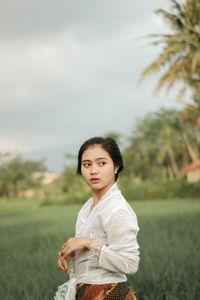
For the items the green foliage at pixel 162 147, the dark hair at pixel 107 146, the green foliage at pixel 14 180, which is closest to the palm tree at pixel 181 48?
the dark hair at pixel 107 146

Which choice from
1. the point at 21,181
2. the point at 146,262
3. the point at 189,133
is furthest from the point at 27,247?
A: the point at 21,181

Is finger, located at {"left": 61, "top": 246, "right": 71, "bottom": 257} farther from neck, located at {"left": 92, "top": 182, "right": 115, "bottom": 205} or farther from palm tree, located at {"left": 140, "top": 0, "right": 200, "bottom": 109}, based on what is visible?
palm tree, located at {"left": 140, "top": 0, "right": 200, "bottom": 109}

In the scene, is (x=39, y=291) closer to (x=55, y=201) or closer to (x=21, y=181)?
(x=55, y=201)

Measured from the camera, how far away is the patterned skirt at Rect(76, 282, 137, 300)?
4.72 ft

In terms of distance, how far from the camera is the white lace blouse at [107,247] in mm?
1384

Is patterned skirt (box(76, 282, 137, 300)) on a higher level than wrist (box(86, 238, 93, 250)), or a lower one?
lower

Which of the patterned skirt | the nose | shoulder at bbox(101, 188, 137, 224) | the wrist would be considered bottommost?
the patterned skirt

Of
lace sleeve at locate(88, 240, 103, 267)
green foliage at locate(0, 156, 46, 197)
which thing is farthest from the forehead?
green foliage at locate(0, 156, 46, 197)

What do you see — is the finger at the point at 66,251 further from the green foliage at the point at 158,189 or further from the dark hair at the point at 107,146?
the green foliage at the point at 158,189

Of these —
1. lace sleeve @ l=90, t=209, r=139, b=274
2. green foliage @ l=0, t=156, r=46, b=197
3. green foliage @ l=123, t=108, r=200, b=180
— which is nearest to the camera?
lace sleeve @ l=90, t=209, r=139, b=274

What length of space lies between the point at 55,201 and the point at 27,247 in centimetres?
1936

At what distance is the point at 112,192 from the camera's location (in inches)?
59.6

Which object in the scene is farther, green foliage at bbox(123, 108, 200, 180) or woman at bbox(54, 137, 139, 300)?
green foliage at bbox(123, 108, 200, 180)

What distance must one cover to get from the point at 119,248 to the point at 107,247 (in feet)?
0.16
